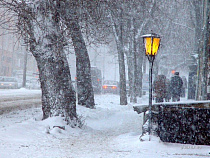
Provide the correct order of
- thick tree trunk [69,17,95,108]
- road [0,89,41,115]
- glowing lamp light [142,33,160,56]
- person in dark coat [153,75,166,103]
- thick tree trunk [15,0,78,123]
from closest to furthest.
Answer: glowing lamp light [142,33,160,56] → thick tree trunk [15,0,78,123] → thick tree trunk [69,17,95,108] → road [0,89,41,115] → person in dark coat [153,75,166,103]

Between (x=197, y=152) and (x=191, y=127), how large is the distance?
1.06 meters

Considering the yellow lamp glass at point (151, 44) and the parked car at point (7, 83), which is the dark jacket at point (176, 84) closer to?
the yellow lamp glass at point (151, 44)

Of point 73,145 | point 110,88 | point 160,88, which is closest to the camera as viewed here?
point 73,145

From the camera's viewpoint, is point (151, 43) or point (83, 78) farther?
point (83, 78)

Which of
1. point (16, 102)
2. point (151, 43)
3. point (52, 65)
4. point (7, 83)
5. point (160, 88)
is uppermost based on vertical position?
point (151, 43)

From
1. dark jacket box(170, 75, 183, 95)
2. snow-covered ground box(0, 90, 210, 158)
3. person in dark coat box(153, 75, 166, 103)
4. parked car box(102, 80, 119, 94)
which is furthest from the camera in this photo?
parked car box(102, 80, 119, 94)

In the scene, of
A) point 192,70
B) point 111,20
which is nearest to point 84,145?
point 111,20

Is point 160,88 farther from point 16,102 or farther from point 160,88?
point 16,102

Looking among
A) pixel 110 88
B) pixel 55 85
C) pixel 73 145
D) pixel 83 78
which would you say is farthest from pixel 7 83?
pixel 73 145

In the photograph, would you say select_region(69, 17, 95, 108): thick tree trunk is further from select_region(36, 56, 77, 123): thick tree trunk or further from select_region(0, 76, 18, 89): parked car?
select_region(0, 76, 18, 89): parked car

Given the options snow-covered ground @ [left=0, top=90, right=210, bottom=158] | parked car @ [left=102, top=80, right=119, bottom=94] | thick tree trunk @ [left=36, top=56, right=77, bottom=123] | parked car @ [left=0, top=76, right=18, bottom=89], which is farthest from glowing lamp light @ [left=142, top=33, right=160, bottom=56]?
parked car @ [left=0, top=76, right=18, bottom=89]

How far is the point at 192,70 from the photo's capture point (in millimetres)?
24641

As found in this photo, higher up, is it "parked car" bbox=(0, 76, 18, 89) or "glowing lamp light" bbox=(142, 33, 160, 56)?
"glowing lamp light" bbox=(142, 33, 160, 56)

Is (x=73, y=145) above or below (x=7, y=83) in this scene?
below
